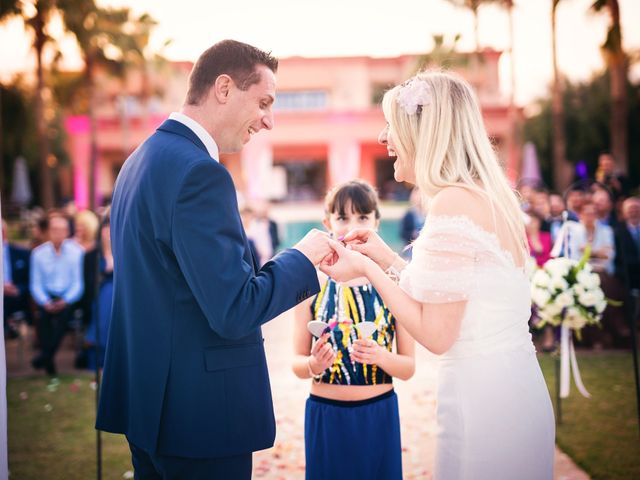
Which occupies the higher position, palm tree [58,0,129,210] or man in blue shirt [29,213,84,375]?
palm tree [58,0,129,210]

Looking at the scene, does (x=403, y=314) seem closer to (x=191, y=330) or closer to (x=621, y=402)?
(x=191, y=330)

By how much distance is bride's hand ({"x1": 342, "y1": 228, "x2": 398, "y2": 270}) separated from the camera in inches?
109

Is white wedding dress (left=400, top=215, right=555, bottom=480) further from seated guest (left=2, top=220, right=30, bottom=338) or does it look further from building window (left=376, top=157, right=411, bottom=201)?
building window (left=376, top=157, right=411, bottom=201)

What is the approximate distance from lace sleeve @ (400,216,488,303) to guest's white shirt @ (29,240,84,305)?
6.85m

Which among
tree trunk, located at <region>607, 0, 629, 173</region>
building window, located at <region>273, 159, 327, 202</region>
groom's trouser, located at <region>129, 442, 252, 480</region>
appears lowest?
groom's trouser, located at <region>129, 442, 252, 480</region>

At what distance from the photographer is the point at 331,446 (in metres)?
2.94

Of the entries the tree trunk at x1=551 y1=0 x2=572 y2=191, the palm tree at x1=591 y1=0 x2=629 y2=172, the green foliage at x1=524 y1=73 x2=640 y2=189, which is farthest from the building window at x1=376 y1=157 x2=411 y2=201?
the palm tree at x1=591 y1=0 x2=629 y2=172

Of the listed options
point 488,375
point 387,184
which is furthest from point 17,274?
point 387,184

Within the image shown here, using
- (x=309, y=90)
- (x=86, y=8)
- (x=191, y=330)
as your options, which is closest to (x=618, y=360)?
(x=191, y=330)

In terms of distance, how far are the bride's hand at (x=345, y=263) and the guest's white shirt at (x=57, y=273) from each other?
642 centimetres

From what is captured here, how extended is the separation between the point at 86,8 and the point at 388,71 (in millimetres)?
21126

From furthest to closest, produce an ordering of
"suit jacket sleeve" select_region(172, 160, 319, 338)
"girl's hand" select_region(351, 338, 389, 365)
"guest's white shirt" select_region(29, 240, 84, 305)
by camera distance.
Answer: "guest's white shirt" select_region(29, 240, 84, 305) < "girl's hand" select_region(351, 338, 389, 365) < "suit jacket sleeve" select_region(172, 160, 319, 338)

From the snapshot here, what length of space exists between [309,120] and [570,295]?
96.6ft

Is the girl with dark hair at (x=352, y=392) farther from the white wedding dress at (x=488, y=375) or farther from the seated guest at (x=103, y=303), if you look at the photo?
the seated guest at (x=103, y=303)
